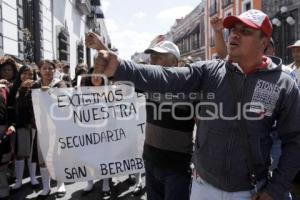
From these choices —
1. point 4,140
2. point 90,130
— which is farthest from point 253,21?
point 4,140

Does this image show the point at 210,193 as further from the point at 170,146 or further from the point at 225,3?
the point at 225,3

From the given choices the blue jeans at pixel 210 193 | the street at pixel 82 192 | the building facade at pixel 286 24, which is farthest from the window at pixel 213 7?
the blue jeans at pixel 210 193

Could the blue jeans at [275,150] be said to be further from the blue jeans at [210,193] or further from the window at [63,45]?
the window at [63,45]

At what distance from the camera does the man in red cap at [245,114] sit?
212 cm

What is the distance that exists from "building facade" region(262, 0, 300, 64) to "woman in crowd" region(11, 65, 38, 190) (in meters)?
19.2

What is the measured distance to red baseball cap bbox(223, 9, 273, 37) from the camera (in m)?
2.15

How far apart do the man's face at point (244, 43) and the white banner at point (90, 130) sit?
251 centimetres

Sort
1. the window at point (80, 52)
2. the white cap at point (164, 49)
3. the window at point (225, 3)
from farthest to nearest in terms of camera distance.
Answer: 1. the window at point (225, 3)
2. the window at point (80, 52)
3. the white cap at point (164, 49)

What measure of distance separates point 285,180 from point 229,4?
3415cm

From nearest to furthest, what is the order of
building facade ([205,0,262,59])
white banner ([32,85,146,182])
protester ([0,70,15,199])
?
white banner ([32,85,146,182]) → protester ([0,70,15,199]) → building facade ([205,0,262,59])

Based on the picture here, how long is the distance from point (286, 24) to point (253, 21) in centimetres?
2271

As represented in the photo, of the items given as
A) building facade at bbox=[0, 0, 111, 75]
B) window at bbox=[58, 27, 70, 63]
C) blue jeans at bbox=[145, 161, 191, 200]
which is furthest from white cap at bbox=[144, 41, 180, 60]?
window at bbox=[58, 27, 70, 63]

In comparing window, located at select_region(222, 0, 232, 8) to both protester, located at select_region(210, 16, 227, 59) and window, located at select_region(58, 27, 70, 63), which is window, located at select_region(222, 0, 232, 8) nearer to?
window, located at select_region(58, 27, 70, 63)

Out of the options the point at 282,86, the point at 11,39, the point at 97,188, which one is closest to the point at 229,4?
the point at 11,39
